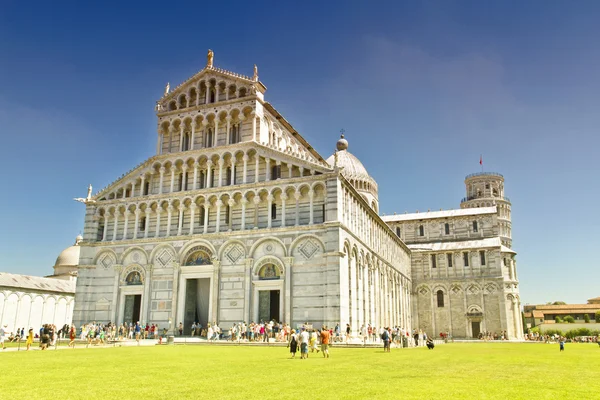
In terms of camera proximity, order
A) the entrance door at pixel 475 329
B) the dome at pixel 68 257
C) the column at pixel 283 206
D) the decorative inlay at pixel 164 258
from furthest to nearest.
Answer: the dome at pixel 68 257 → the entrance door at pixel 475 329 → the decorative inlay at pixel 164 258 → the column at pixel 283 206

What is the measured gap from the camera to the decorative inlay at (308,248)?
34.0 meters

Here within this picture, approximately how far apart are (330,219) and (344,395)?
23756 millimetres

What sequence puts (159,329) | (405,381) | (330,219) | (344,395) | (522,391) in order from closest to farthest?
(344,395)
(522,391)
(405,381)
(330,219)
(159,329)

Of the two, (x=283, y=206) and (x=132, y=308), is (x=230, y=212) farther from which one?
(x=132, y=308)

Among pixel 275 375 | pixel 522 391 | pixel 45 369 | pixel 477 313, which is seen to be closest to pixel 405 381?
pixel 522 391

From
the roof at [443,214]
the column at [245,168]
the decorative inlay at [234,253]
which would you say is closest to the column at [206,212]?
the decorative inlay at [234,253]

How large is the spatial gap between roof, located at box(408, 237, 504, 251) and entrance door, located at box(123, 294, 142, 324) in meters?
38.3

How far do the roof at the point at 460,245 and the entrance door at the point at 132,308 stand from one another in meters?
38.3

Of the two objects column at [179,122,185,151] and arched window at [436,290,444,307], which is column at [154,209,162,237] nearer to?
column at [179,122,185,151]

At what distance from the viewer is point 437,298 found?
205 ft

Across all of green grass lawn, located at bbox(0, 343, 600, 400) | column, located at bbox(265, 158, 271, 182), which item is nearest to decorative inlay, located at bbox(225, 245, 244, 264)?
column, located at bbox(265, 158, 271, 182)

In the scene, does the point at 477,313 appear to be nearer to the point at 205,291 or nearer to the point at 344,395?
the point at 205,291

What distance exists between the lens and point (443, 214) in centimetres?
6962

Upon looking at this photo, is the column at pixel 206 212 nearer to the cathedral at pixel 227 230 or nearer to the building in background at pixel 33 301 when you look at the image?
the cathedral at pixel 227 230
